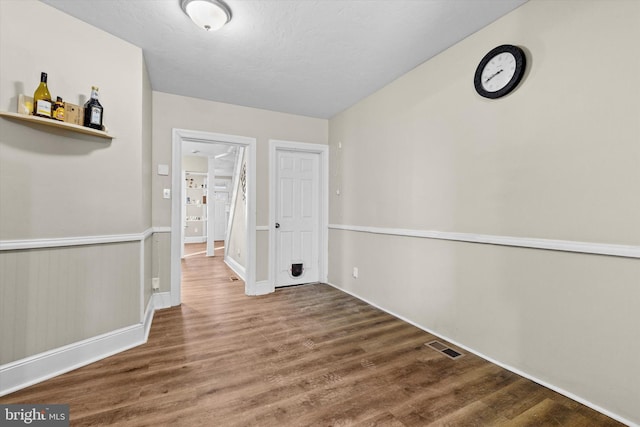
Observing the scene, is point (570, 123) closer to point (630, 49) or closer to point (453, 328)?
point (630, 49)

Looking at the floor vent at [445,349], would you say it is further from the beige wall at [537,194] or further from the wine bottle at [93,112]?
the wine bottle at [93,112]

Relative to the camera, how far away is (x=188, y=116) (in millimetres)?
3381

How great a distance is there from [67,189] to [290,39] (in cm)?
203

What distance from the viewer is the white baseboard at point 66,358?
5.66ft

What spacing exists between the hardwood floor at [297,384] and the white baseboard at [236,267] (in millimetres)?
1789

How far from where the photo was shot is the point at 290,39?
2.27 meters

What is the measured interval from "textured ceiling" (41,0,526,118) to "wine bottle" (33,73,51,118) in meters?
0.57

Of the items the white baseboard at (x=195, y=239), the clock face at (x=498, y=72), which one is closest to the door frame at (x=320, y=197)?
the clock face at (x=498, y=72)

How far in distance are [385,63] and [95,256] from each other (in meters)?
2.98

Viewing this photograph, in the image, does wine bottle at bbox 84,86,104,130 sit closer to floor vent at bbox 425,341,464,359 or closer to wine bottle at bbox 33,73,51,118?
wine bottle at bbox 33,73,51,118

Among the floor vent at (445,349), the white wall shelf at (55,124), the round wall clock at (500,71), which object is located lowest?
the floor vent at (445,349)

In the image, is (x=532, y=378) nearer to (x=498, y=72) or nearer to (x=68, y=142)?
(x=498, y=72)

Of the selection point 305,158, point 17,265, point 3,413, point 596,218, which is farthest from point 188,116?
point 596,218

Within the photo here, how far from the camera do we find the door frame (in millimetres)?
3832
